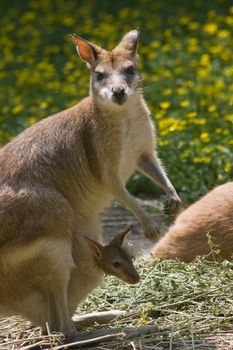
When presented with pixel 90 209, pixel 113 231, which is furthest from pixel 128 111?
pixel 113 231

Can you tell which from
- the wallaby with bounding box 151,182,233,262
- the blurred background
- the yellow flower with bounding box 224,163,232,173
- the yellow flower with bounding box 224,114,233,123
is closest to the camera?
the wallaby with bounding box 151,182,233,262

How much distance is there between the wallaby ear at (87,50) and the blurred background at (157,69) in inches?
105

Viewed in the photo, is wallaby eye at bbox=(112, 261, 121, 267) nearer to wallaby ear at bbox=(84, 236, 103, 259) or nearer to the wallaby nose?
wallaby ear at bbox=(84, 236, 103, 259)

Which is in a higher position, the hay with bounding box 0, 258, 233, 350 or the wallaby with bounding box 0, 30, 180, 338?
the wallaby with bounding box 0, 30, 180, 338

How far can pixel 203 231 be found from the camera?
7676 millimetres

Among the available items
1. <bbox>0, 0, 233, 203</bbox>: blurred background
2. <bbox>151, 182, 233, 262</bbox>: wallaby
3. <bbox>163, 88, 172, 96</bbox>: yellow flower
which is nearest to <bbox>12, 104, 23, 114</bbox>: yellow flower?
<bbox>0, 0, 233, 203</bbox>: blurred background

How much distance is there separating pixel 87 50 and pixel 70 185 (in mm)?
1058

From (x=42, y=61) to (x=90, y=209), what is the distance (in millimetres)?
8444

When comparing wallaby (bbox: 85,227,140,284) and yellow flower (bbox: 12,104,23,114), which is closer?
wallaby (bbox: 85,227,140,284)

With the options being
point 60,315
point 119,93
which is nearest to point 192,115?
point 119,93

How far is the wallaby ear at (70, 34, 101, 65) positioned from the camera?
714cm

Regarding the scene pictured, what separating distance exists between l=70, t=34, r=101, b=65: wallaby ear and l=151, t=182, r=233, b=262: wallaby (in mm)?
1499

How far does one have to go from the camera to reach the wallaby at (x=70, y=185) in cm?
640

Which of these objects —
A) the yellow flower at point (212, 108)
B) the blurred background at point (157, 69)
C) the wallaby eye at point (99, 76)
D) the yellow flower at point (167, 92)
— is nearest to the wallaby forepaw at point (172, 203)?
the wallaby eye at point (99, 76)
